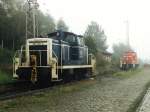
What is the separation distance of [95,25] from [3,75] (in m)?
66.4

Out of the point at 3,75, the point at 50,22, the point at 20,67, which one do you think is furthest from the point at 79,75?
the point at 50,22

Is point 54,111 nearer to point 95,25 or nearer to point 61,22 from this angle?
point 61,22

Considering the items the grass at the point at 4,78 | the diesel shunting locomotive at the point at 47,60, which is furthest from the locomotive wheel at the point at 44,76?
the grass at the point at 4,78

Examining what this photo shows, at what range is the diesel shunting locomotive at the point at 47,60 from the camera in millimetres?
19469

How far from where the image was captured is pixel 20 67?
65.2 feet

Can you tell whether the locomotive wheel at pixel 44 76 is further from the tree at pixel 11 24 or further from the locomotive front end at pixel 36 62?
the tree at pixel 11 24

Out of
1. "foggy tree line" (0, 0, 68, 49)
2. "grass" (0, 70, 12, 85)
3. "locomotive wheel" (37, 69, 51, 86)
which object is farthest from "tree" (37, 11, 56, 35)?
"locomotive wheel" (37, 69, 51, 86)

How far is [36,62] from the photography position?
2019cm

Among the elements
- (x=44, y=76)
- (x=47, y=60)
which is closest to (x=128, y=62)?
(x=47, y=60)

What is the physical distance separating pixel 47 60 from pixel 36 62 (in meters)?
0.60

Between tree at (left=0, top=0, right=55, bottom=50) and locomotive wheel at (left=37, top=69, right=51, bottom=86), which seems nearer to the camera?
locomotive wheel at (left=37, top=69, right=51, bottom=86)

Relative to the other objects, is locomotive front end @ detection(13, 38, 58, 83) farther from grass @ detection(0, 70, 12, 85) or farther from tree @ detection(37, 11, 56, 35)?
tree @ detection(37, 11, 56, 35)

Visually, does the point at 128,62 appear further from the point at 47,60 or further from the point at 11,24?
the point at 47,60

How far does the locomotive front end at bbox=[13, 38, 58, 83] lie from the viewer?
1941 cm
